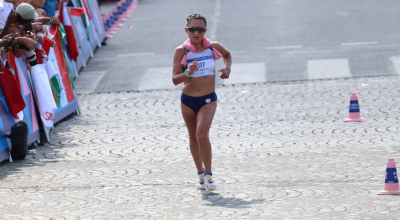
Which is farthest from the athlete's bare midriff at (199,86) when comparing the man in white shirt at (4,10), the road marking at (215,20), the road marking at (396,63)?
the road marking at (215,20)

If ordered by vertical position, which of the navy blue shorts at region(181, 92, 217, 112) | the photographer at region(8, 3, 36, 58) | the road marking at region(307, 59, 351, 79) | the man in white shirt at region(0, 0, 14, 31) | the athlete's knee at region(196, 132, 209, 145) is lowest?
the road marking at region(307, 59, 351, 79)

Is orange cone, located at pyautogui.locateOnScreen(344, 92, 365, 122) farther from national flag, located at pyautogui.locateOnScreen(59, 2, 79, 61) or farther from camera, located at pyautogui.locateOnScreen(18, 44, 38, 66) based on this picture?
national flag, located at pyautogui.locateOnScreen(59, 2, 79, 61)

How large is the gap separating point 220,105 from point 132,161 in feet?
14.8

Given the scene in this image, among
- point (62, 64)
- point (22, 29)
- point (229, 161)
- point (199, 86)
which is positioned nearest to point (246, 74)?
point (62, 64)

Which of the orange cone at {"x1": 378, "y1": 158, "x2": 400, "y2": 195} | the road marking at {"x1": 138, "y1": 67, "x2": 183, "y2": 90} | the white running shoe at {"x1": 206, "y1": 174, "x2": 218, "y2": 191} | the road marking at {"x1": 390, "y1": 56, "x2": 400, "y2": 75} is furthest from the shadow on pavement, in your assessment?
the road marking at {"x1": 390, "y1": 56, "x2": 400, "y2": 75}

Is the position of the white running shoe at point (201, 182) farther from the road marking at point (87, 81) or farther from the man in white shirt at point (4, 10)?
the road marking at point (87, 81)

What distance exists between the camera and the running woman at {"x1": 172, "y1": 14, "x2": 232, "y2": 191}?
332 inches

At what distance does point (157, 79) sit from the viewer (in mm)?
17469

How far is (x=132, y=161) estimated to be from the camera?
33.7 feet

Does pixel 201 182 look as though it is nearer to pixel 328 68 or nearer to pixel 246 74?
pixel 246 74

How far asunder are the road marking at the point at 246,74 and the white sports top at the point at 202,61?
8244 millimetres

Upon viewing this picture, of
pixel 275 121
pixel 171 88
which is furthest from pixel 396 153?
pixel 171 88

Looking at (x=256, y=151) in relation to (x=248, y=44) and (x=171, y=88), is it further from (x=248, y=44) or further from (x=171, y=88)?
(x=248, y=44)

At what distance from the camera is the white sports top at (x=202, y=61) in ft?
27.9
